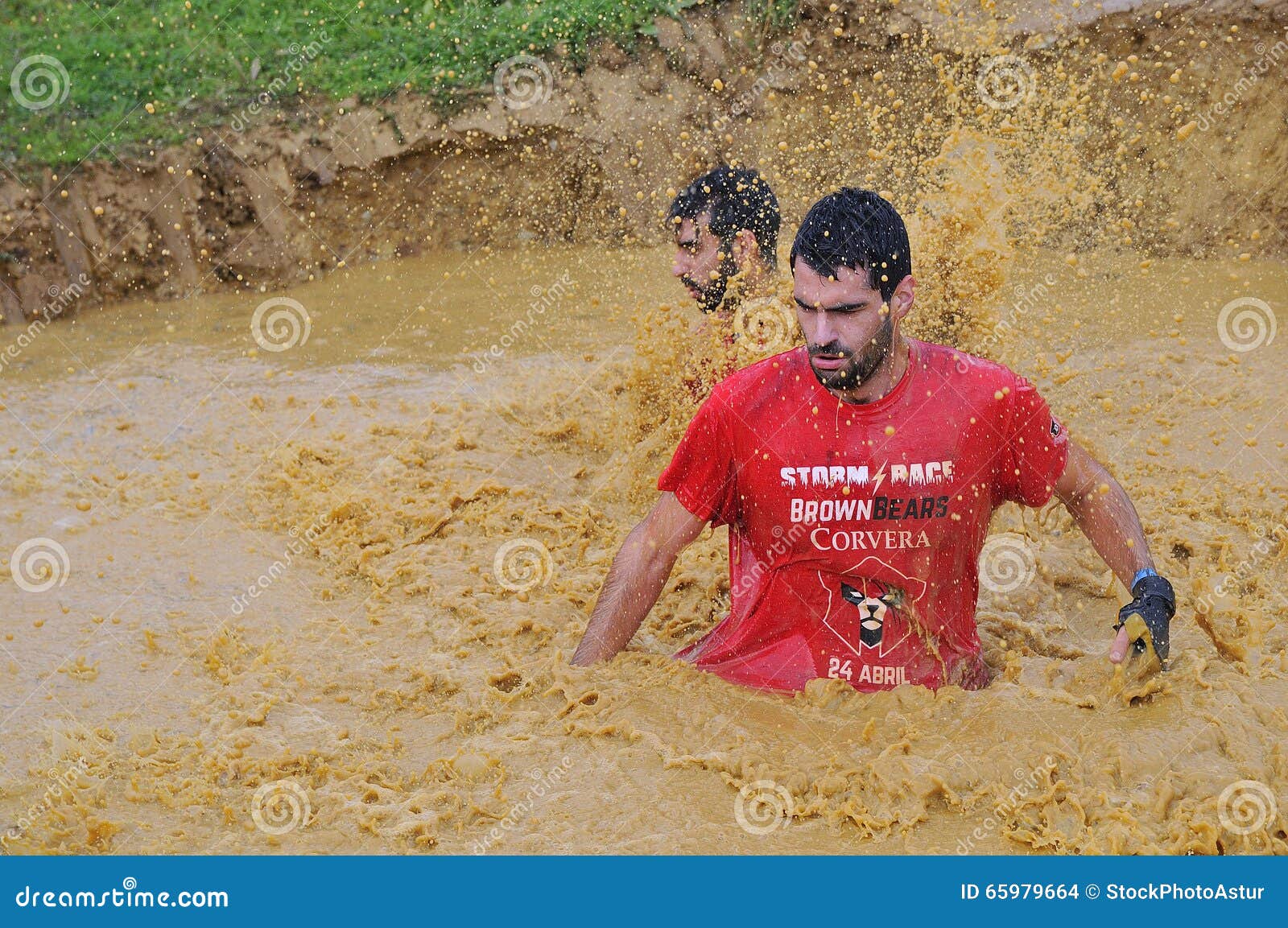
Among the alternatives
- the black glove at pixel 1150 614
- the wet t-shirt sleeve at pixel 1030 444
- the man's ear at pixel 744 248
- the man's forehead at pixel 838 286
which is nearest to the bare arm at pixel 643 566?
the man's forehead at pixel 838 286

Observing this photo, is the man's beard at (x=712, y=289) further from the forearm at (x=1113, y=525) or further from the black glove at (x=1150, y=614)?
the black glove at (x=1150, y=614)

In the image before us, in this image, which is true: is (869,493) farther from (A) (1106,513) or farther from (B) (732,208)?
(B) (732,208)

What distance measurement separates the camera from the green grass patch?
30.5 ft

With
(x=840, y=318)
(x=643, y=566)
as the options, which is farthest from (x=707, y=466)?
(x=840, y=318)

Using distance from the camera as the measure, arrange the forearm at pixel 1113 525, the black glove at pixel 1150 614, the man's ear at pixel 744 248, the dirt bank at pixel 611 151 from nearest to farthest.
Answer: the black glove at pixel 1150 614
the forearm at pixel 1113 525
the man's ear at pixel 744 248
the dirt bank at pixel 611 151

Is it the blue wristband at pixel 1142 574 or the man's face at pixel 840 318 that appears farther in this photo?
the blue wristband at pixel 1142 574

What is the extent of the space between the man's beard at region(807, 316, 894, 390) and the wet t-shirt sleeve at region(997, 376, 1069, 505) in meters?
0.36

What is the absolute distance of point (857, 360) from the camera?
336 cm

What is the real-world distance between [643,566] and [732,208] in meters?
2.26

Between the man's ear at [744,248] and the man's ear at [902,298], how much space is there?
202 cm

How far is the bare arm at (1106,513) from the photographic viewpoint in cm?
352

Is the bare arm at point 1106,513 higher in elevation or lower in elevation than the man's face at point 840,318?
lower

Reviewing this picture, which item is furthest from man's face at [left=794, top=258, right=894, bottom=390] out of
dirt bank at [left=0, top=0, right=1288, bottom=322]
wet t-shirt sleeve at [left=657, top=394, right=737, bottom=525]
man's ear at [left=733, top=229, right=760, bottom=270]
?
dirt bank at [left=0, top=0, right=1288, bottom=322]

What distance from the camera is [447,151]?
384 inches
